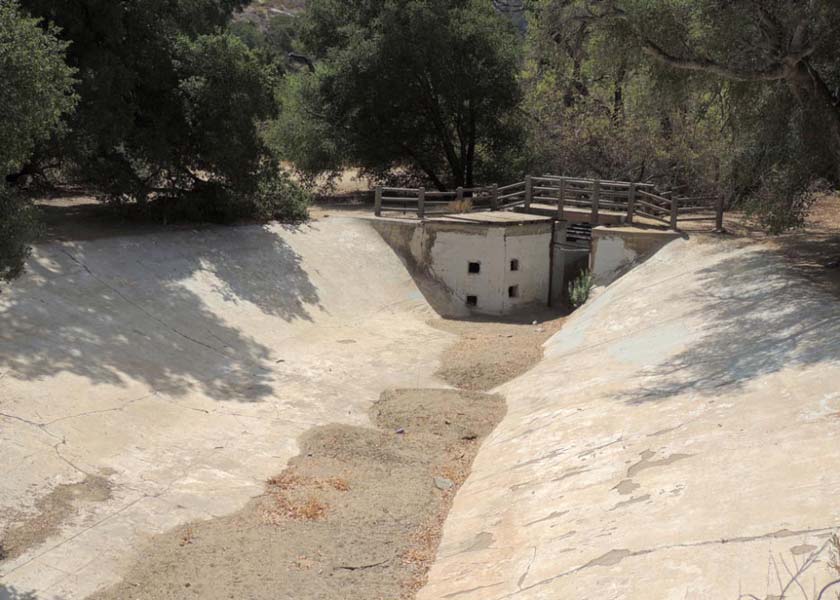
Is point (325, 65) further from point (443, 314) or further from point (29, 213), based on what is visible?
point (29, 213)

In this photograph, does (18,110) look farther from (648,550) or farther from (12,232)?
(648,550)

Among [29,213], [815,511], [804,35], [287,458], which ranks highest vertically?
[804,35]

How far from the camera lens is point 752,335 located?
13.1 m

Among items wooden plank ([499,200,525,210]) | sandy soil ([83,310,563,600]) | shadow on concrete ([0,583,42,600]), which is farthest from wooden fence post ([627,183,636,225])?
shadow on concrete ([0,583,42,600])

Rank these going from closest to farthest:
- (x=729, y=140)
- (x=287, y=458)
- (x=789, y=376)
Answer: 1. (x=789, y=376)
2. (x=287, y=458)
3. (x=729, y=140)

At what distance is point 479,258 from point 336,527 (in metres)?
14.1

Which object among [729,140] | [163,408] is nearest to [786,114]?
[729,140]

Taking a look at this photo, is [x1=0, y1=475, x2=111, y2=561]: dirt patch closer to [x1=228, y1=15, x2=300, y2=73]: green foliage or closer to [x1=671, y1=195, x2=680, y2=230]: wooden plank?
[x1=671, y1=195, x2=680, y2=230]: wooden plank

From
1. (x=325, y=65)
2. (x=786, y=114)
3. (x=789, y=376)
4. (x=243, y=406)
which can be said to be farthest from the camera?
(x=325, y=65)

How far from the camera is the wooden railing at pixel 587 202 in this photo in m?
22.6

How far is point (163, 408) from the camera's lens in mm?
13281

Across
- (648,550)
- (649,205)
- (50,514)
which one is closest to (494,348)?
(649,205)

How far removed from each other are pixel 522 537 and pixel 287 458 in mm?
4698

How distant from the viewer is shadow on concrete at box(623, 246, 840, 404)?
453 inches
